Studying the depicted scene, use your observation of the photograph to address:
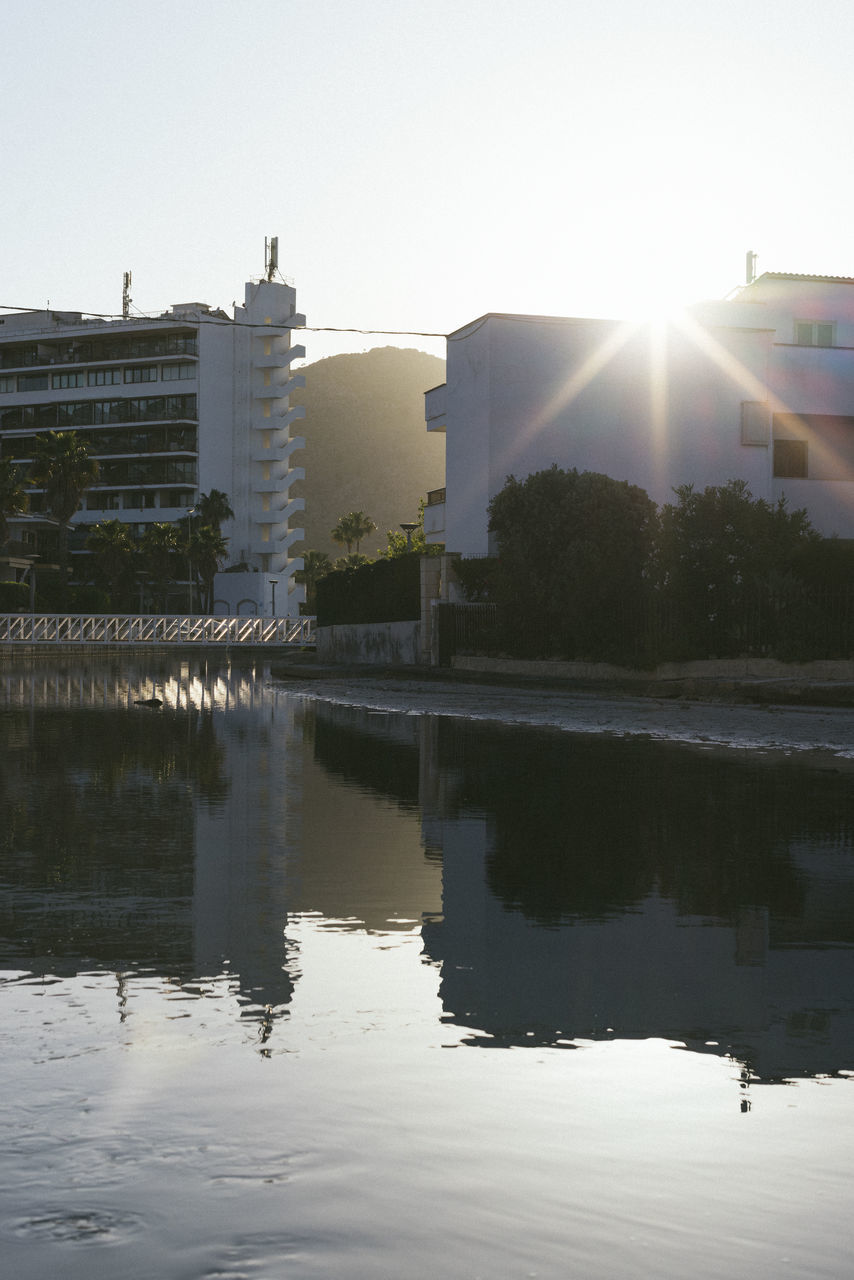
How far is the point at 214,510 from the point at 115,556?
12.0 metres

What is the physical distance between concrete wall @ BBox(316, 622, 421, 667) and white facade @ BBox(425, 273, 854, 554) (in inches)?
193

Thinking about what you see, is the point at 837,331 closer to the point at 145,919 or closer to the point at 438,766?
the point at 438,766

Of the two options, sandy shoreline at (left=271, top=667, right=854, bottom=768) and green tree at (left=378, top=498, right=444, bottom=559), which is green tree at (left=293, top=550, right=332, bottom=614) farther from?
sandy shoreline at (left=271, top=667, right=854, bottom=768)

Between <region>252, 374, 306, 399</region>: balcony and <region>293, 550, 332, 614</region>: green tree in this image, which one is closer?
<region>252, 374, 306, 399</region>: balcony

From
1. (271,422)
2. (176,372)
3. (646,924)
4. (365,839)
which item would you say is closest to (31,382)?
(176,372)

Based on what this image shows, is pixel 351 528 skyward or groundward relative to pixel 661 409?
skyward

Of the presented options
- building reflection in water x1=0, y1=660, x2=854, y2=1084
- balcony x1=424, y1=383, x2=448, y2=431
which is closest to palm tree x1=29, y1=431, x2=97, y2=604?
balcony x1=424, y1=383, x2=448, y2=431

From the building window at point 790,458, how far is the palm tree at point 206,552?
227ft

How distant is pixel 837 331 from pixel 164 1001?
5690cm

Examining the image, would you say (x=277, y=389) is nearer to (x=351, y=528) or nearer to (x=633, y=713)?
(x=351, y=528)

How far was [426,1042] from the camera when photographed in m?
4.85

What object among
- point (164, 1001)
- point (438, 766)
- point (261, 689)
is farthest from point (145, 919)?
point (261, 689)

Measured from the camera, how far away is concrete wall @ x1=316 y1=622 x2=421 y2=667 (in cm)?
4569

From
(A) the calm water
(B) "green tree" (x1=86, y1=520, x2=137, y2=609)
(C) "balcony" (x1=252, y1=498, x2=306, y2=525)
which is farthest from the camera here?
(C) "balcony" (x1=252, y1=498, x2=306, y2=525)
